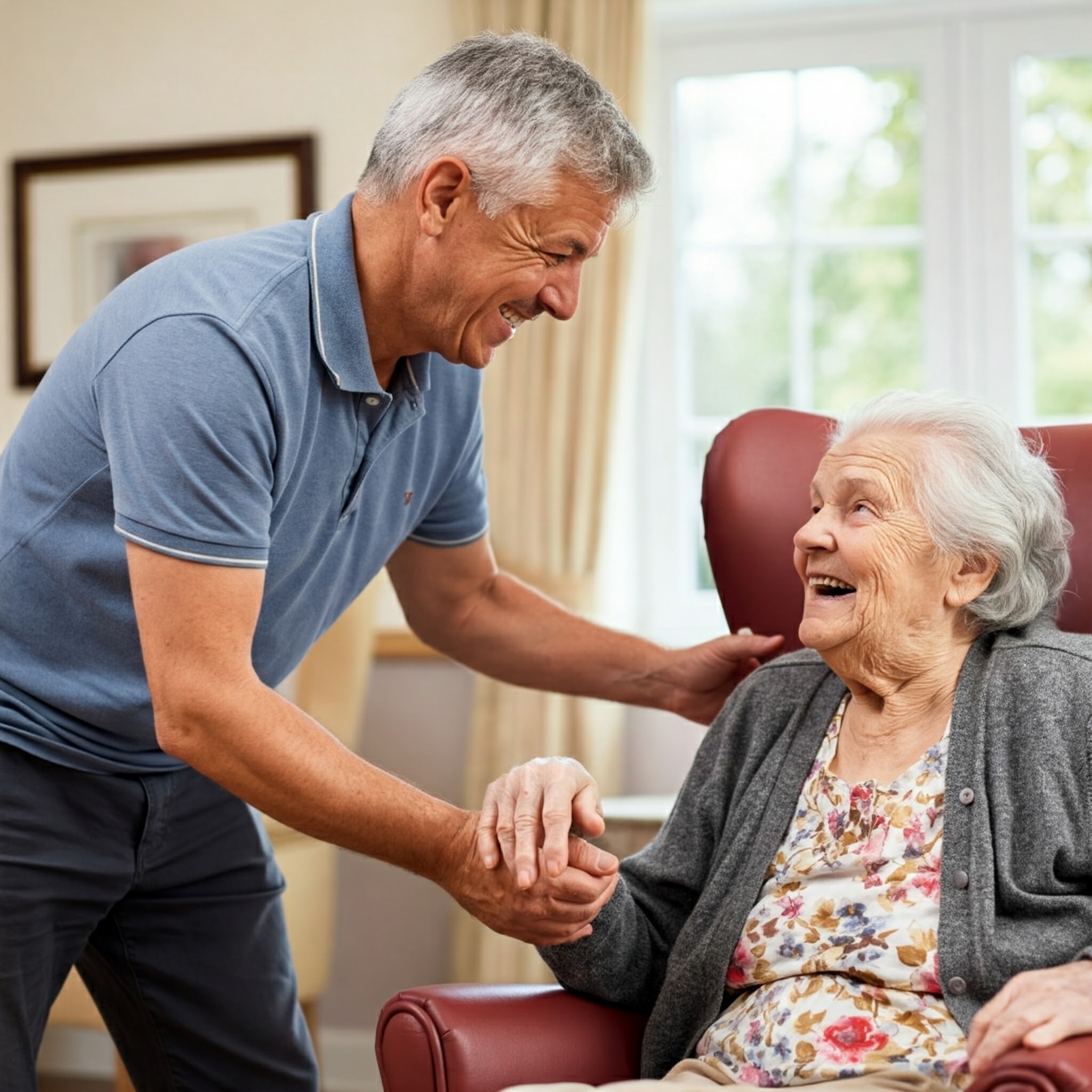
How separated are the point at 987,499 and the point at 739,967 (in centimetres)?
61

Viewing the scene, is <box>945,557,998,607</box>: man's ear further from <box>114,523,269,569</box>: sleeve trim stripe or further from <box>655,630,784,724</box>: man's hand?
<box>114,523,269,569</box>: sleeve trim stripe

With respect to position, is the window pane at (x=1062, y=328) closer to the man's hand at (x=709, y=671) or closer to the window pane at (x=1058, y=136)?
the window pane at (x=1058, y=136)

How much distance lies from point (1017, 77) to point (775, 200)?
641 millimetres

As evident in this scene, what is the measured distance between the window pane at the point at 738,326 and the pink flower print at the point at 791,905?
2.10m

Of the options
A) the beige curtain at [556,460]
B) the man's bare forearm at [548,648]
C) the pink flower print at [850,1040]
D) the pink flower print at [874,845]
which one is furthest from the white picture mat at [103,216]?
the pink flower print at [850,1040]

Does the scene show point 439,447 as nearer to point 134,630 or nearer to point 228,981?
point 134,630

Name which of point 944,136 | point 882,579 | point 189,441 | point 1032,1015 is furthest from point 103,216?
point 1032,1015

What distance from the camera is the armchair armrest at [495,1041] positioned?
146 cm

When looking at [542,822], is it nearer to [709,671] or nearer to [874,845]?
[874,845]

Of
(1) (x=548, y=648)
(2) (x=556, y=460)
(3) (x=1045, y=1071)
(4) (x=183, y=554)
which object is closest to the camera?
(3) (x=1045, y=1071)

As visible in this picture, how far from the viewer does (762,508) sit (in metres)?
1.88

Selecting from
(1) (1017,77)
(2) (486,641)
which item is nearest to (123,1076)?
(2) (486,641)

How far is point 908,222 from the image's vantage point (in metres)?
3.44

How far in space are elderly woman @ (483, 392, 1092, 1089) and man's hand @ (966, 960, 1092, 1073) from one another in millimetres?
85
